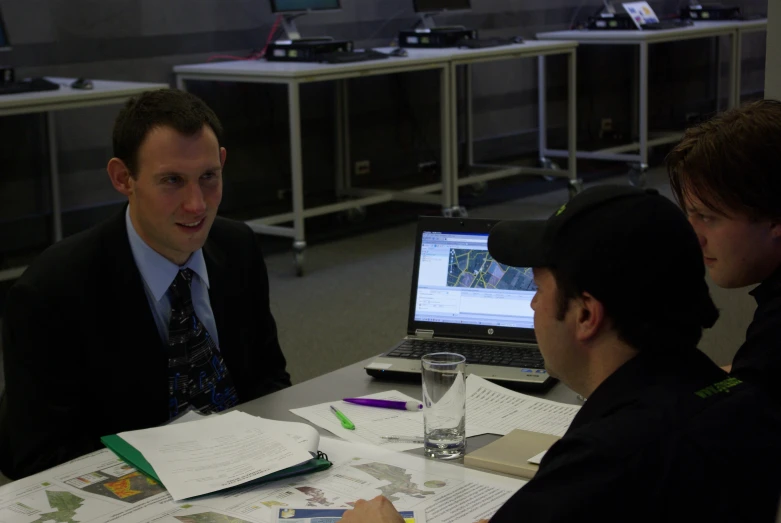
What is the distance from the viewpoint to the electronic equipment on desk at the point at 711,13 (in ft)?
23.5

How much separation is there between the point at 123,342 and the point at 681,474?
3.52 feet

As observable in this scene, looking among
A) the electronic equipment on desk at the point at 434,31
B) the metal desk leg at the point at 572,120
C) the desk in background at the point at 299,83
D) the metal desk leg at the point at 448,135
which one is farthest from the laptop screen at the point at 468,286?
the metal desk leg at the point at 572,120

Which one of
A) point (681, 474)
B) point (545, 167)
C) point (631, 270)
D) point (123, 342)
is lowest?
point (545, 167)

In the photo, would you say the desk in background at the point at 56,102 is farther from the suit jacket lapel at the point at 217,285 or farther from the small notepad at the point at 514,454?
the small notepad at the point at 514,454

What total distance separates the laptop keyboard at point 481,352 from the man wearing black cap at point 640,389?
71cm

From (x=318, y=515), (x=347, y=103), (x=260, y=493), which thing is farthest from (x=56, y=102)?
(x=318, y=515)

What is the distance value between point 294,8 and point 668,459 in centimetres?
441

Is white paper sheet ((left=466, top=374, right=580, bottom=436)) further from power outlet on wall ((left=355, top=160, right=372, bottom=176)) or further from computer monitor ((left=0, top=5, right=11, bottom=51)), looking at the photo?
power outlet on wall ((left=355, top=160, right=372, bottom=176))

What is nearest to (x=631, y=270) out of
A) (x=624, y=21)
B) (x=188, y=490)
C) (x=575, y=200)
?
(x=575, y=200)

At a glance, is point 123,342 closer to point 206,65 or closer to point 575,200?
point 575,200

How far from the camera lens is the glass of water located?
1.46 metres

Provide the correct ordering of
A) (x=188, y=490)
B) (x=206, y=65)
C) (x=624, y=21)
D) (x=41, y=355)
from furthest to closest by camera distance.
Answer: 1. (x=624, y=21)
2. (x=206, y=65)
3. (x=41, y=355)
4. (x=188, y=490)

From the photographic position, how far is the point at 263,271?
205cm

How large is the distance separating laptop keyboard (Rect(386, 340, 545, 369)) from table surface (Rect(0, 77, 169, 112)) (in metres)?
2.48
